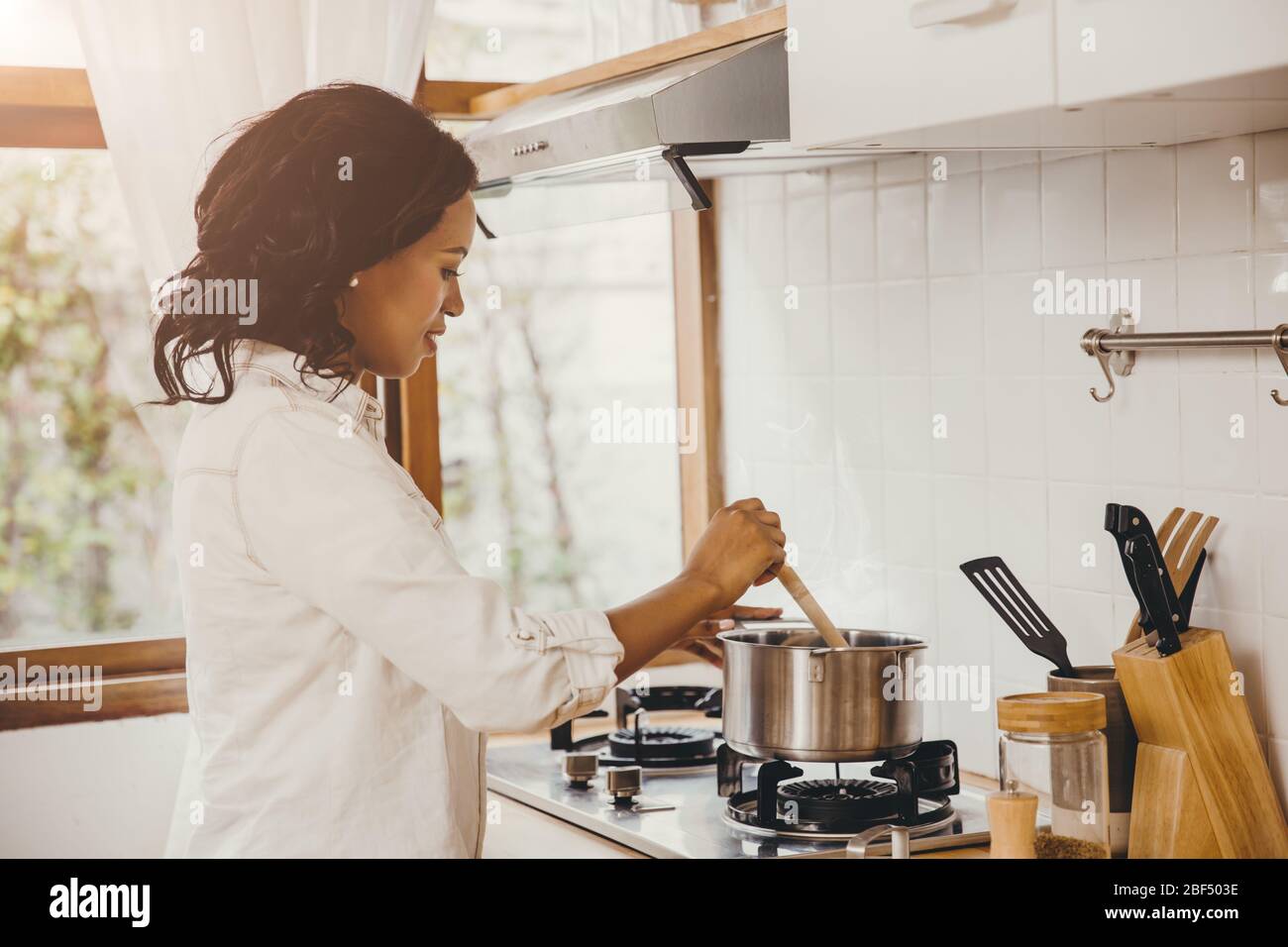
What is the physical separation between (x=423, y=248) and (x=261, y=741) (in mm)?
434

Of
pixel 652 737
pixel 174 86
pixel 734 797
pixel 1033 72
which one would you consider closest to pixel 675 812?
pixel 734 797

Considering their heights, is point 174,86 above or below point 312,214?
above

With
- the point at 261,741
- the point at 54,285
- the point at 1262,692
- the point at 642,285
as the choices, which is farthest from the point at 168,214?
the point at 1262,692

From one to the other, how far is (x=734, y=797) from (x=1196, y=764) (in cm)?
55

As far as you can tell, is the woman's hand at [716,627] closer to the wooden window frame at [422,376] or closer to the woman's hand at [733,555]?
the wooden window frame at [422,376]

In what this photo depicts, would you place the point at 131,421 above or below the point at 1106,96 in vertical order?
below

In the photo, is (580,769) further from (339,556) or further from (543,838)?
(339,556)

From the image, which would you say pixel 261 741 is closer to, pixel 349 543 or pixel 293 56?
pixel 349 543

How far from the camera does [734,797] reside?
1753 millimetres

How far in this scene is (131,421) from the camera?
215cm

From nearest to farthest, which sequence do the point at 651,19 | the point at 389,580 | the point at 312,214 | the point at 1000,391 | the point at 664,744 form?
1. the point at 389,580
2. the point at 312,214
3. the point at 1000,391
4. the point at 664,744
5. the point at 651,19

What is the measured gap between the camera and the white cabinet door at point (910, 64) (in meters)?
1.27

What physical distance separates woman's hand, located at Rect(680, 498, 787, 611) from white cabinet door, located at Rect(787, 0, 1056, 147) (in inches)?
16.3

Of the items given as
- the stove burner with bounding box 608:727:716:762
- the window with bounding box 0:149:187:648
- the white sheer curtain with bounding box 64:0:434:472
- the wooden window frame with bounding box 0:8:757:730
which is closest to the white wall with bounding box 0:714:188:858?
the wooden window frame with bounding box 0:8:757:730
